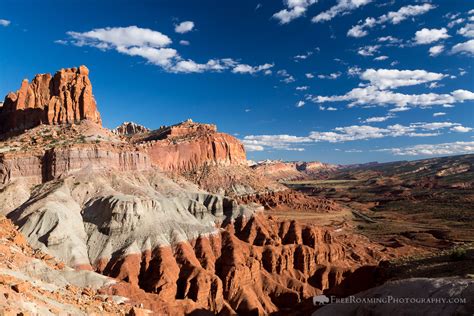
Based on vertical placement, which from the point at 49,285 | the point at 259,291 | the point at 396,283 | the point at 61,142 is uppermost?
the point at 61,142

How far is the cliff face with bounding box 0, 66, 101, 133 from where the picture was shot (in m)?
98.0

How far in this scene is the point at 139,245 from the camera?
2506 inches

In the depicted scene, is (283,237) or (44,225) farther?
(283,237)

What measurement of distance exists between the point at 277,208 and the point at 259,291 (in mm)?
96151

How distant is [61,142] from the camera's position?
84.2m

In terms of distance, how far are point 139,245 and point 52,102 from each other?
55.6m

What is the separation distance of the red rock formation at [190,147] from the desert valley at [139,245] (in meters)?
45.9

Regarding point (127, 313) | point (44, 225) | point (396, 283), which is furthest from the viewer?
point (44, 225)

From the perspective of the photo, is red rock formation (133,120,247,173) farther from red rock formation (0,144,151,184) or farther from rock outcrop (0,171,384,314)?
rock outcrop (0,171,384,314)

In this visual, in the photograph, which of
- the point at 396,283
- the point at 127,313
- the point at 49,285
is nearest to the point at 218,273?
the point at 127,313

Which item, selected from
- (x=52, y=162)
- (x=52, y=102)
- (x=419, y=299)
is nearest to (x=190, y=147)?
(x=52, y=102)

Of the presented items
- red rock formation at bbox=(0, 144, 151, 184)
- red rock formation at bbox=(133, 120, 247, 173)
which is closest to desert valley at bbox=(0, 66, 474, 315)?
red rock formation at bbox=(0, 144, 151, 184)

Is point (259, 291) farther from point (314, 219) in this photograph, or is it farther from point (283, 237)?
point (314, 219)

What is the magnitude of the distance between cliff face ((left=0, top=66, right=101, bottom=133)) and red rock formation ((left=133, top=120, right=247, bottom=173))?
41102 millimetres
